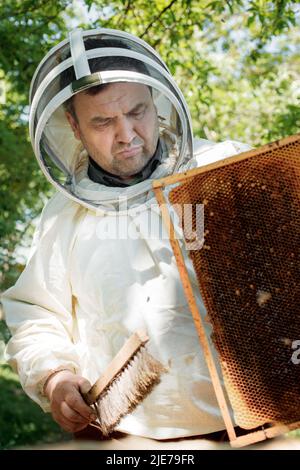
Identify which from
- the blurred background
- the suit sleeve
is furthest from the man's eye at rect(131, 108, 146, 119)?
the blurred background

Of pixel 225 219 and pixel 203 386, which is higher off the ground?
pixel 225 219

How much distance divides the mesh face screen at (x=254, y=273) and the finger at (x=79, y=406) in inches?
20.4

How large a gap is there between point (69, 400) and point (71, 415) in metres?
0.06

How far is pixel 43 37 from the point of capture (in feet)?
20.1

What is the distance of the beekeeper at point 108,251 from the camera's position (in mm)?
2566

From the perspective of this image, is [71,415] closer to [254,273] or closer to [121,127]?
[254,273]

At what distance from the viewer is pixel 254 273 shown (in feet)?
7.89

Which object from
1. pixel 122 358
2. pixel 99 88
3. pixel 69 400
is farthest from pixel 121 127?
pixel 69 400

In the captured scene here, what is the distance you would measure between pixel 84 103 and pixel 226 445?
155cm

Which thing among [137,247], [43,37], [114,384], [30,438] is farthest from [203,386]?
[30,438]

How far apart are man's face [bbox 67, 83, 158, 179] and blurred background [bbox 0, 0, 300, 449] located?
2252mm

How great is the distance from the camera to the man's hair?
113 inches

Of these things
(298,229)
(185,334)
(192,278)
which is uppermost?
(298,229)

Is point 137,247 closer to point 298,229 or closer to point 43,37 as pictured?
point 298,229
